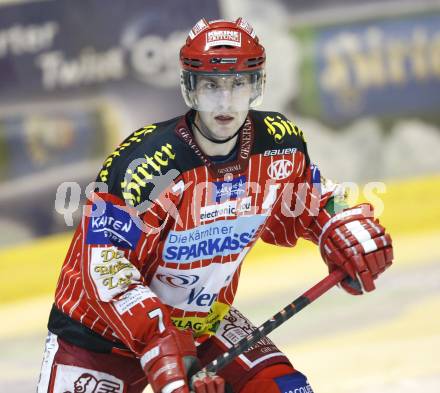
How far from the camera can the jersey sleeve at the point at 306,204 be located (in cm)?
382

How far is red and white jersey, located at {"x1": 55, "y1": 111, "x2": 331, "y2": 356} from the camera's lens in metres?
3.43

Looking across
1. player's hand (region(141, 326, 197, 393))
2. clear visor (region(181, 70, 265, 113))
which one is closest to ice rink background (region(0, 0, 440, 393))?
player's hand (region(141, 326, 197, 393))

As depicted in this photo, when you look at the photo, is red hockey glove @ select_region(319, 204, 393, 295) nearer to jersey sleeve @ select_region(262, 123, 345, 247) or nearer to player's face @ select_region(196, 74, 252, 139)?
jersey sleeve @ select_region(262, 123, 345, 247)

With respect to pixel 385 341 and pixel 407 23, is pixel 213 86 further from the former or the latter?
pixel 407 23

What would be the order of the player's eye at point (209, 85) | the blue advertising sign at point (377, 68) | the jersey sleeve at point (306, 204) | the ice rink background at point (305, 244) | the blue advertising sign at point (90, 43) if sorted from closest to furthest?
the player's eye at point (209, 85)
the jersey sleeve at point (306, 204)
the ice rink background at point (305, 244)
the blue advertising sign at point (90, 43)
the blue advertising sign at point (377, 68)

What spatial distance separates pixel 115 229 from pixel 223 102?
50cm

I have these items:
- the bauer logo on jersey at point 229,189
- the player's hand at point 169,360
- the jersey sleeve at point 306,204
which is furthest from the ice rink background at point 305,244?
the player's hand at point 169,360

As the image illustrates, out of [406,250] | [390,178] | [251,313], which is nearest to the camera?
[251,313]

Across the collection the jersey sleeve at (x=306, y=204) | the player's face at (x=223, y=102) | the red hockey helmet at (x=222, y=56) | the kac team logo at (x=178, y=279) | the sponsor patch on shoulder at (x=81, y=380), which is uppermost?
the red hockey helmet at (x=222, y=56)

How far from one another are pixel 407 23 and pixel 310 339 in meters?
2.70

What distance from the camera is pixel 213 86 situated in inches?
139

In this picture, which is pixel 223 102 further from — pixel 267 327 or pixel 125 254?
pixel 267 327

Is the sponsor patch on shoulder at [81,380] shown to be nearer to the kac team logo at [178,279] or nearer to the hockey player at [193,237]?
the hockey player at [193,237]

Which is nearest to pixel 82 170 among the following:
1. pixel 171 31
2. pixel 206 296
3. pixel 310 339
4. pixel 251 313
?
pixel 171 31
